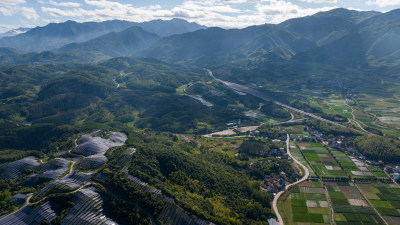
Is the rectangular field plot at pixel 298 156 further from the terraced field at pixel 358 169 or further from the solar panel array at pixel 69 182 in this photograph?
the solar panel array at pixel 69 182

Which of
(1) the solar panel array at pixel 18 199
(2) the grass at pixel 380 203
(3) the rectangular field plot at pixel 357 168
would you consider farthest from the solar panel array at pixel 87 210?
(3) the rectangular field plot at pixel 357 168

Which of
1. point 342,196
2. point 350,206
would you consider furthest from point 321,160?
point 350,206

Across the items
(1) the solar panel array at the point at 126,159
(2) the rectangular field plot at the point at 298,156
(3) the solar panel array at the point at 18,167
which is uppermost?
(1) the solar panel array at the point at 126,159

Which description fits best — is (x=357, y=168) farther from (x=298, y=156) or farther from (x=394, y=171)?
(x=298, y=156)

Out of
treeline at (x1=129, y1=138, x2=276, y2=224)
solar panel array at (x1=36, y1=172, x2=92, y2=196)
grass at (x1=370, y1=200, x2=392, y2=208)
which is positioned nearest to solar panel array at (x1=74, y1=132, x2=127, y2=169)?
solar panel array at (x1=36, y1=172, x2=92, y2=196)

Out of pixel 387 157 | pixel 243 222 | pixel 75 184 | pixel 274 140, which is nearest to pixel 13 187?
pixel 75 184

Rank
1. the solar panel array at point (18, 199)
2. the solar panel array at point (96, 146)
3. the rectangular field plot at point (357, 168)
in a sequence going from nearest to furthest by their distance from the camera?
the solar panel array at point (18, 199) → the rectangular field plot at point (357, 168) → the solar panel array at point (96, 146)

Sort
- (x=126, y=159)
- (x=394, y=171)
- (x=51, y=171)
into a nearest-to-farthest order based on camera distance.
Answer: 1. (x=51, y=171)
2. (x=126, y=159)
3. (x=394, y=171)
